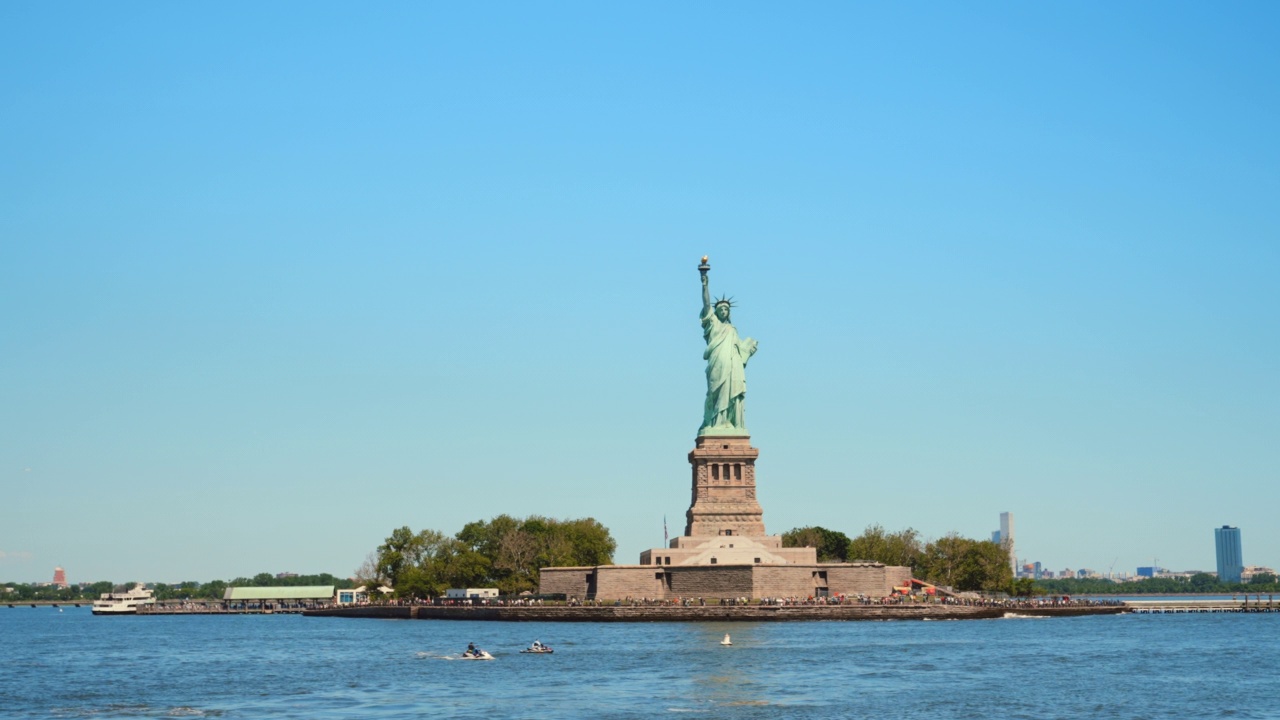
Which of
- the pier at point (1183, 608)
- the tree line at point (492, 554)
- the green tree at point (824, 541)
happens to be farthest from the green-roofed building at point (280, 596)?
the pier at point (1183, 608)

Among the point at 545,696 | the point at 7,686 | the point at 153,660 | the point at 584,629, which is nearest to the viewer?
the point at 545,696

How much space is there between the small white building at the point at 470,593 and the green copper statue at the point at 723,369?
21.8 meters

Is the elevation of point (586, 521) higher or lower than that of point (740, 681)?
higher

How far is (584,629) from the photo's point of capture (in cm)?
8375

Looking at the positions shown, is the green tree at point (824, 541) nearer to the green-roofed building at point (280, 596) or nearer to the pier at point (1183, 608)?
the pier at point (1183, 608)

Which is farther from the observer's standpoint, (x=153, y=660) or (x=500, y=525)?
(x=500, y=525)

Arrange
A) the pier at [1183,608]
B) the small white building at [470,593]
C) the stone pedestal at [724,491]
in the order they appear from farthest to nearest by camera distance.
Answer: the pier at [1183,608] → the small white building at [470,593] → the stone pedestal at [724,491]

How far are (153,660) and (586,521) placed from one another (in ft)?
179

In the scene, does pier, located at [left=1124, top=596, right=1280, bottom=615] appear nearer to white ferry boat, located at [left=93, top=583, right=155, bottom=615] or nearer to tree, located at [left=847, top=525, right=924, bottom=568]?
tree, located at [left=847, top=525, right=924, bottom=568]

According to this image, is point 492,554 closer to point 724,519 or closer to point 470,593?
point 470,593

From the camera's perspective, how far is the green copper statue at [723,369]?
10200cm

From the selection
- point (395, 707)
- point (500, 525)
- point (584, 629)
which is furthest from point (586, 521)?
point (395, 707)

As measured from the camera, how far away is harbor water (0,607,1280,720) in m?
45.9

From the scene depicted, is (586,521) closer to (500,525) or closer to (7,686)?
(500,525)
